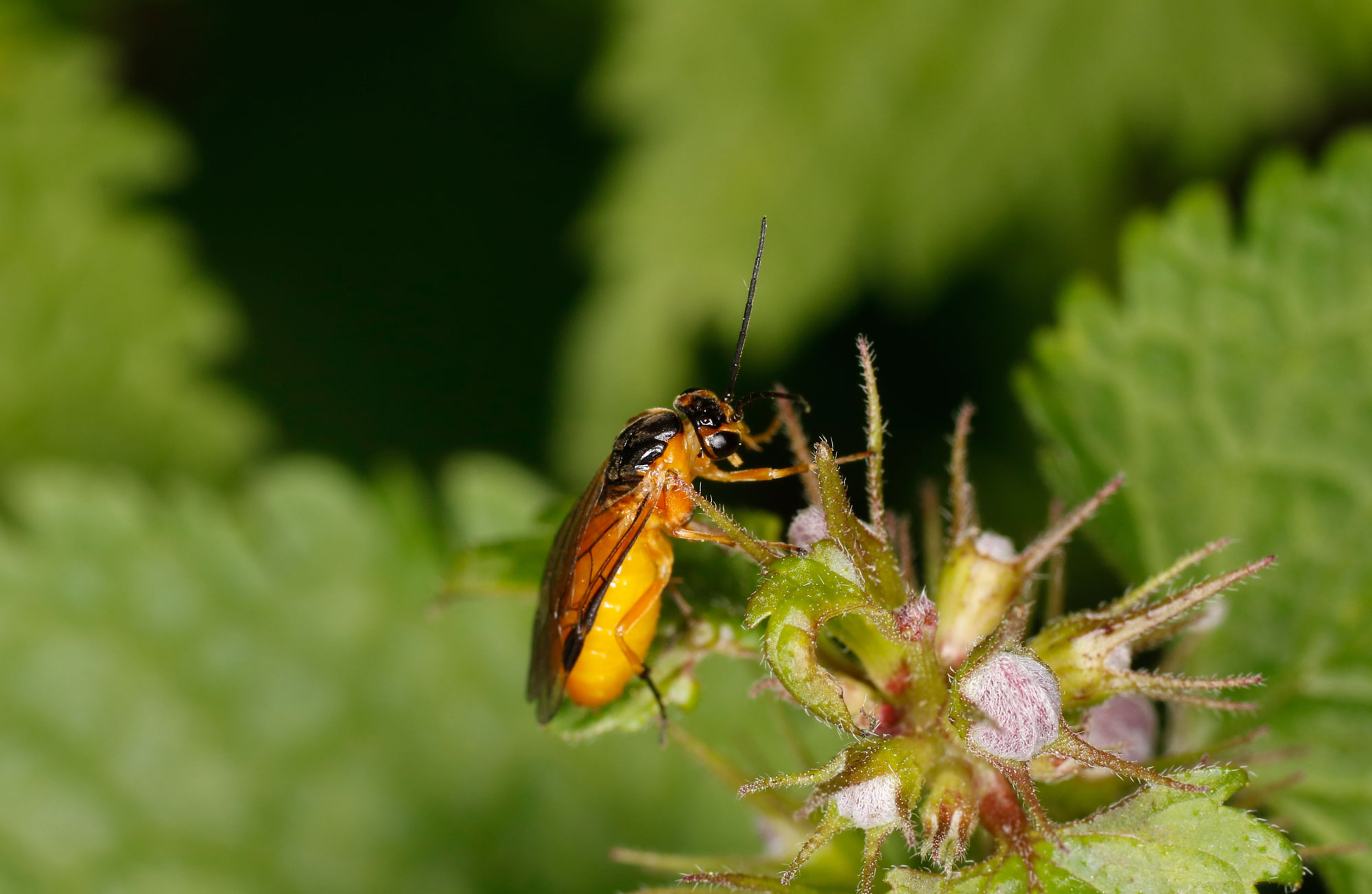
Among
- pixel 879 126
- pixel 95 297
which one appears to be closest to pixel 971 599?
pixel 879 126

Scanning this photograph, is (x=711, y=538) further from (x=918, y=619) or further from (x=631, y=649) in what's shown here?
(x=918, y=619)

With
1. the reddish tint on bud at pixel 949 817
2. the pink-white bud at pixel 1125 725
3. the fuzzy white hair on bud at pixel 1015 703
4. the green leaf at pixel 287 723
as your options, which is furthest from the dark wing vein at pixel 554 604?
the green leaf at pixel 287 723

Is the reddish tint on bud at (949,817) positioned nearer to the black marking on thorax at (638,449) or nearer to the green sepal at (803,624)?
the green sepal at (803,624)

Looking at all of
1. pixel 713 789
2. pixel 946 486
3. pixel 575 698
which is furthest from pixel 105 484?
pixel 946 486

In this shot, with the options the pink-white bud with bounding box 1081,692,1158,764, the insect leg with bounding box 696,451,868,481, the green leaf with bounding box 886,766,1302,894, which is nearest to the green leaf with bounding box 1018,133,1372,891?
the pink-white bud with bounding box 1081,692,1158,764

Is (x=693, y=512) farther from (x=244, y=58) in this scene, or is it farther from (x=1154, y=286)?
(x=244, y=58)

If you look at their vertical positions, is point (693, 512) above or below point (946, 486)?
below
